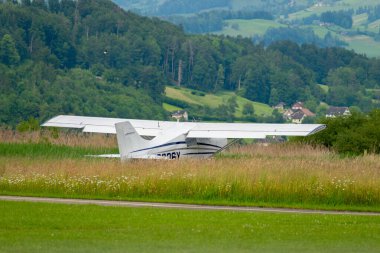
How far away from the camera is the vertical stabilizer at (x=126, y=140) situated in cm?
3725

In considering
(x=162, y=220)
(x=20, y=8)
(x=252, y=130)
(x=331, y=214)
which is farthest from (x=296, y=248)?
(x=20, y=8)

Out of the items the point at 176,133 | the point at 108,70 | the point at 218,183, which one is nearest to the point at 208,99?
the point at 108,70

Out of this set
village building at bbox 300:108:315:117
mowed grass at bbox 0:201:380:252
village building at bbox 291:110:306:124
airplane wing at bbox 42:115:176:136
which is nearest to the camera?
mowed grass at bbox 0:201:380:252

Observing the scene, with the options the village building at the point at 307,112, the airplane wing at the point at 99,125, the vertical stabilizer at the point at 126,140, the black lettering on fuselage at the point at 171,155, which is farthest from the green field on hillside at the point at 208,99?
the vertical stabilizer at the point at 126,140

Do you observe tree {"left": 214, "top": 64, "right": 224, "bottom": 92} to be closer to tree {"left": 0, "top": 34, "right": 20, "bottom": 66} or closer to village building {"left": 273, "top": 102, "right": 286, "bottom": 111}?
village building {"left": 273, "top": 102, "right": 286, "bottom": 111}

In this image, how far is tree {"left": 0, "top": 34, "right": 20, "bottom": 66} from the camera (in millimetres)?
148100

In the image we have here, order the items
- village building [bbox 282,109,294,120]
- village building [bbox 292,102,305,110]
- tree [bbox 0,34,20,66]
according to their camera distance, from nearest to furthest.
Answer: tree [bbox 0,34,20,66] → village building [bbox 282,109,294,120] → village building [bbox 292,102,305,110]

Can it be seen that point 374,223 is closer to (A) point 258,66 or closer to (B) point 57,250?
(B) point 57,250

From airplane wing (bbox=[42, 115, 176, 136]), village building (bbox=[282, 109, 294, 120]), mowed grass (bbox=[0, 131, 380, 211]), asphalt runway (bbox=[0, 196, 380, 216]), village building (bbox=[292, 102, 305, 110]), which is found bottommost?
village building (bbox=[282, 109, 294, 120])

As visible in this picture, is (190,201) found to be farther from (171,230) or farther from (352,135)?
(352,135)

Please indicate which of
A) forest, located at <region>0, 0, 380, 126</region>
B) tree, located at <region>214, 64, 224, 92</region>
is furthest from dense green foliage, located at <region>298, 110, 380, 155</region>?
tree, located at <region>214, 64, 224, 92</region>

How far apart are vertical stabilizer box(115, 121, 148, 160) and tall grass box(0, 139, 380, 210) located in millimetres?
4760

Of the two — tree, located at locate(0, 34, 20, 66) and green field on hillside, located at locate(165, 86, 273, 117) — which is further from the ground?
tree, located at locate(0, 34, 20, 66)

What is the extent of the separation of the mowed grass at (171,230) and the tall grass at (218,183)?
3629mm
